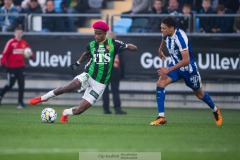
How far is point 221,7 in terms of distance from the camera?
1013 inches

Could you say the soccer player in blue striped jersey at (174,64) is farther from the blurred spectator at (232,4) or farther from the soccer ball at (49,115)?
the blurred spectator at (232,4)

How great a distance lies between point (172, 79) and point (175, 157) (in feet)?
18.3

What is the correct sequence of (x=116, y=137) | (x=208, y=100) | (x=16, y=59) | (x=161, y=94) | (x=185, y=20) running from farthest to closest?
1. (x=16, y=59)
2. (x=185, y=20)
3. (x=208, y=100)
4. (x=161, y=94)
5. (x=116, y=137)

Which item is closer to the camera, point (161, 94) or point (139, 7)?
point (161, 94)

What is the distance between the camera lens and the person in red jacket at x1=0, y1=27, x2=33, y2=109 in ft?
85.7

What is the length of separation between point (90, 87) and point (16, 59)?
8650 millimetres

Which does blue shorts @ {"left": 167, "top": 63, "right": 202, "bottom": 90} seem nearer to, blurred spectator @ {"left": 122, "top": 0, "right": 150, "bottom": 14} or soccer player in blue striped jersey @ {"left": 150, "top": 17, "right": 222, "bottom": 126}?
soccer player in blue striped jersey @ {"left": 150, "top": 17, "right": 222, "bottom": 126}

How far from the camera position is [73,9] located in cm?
2795

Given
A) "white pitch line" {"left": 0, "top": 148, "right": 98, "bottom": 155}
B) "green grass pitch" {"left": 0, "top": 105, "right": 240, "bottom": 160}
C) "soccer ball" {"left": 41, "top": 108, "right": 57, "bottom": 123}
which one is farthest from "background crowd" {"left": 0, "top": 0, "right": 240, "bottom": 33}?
"white pitch line" {"left": 0, "top": 148, "right": 98, "bottom": 155}

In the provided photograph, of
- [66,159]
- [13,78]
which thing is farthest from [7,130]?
[13,78]

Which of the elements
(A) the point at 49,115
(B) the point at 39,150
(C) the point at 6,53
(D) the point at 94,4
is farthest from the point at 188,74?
(D) the point at 94,4

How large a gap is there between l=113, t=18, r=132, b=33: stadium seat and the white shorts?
8733 millimetres

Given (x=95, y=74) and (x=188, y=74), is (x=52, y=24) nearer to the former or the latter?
(x=95, y=74)

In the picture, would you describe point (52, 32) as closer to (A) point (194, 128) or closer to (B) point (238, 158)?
(A) point (194, 128)
